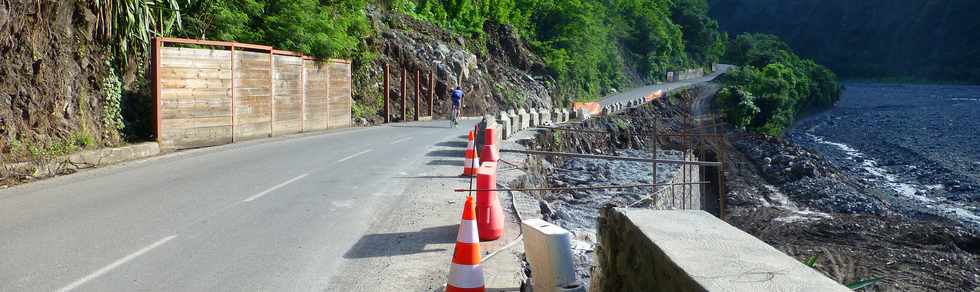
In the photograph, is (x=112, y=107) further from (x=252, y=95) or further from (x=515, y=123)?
(x=515, y=123)

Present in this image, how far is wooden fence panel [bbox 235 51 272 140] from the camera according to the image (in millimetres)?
19578

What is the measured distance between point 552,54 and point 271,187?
44629 millimetres

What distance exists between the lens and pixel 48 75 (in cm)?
1386

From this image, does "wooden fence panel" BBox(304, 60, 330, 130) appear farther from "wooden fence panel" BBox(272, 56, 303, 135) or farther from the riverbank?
the riverbank

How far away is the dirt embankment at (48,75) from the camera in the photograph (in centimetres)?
1270

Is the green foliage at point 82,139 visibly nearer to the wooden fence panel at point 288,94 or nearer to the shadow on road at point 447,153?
the shadow on road at point 447,153

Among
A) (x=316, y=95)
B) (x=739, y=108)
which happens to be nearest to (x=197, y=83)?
(x=316, y=95)

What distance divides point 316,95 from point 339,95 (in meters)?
2.18

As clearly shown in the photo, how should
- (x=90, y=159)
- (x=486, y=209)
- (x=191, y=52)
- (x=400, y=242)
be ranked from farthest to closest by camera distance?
1. (x=191, y=52)
2. (x=90, y=159)
3. (x=486, y=209)
4. (x=400, y=242)

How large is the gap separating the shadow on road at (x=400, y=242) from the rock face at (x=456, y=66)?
2221 cm

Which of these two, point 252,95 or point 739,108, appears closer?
point 252,95

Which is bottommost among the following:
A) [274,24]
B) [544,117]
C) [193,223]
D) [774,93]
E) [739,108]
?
[193,223]

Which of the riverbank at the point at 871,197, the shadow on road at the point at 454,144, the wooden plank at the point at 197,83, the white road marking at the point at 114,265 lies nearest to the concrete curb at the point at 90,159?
the wooden plank at the point at 197,83

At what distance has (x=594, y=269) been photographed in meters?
6.30
